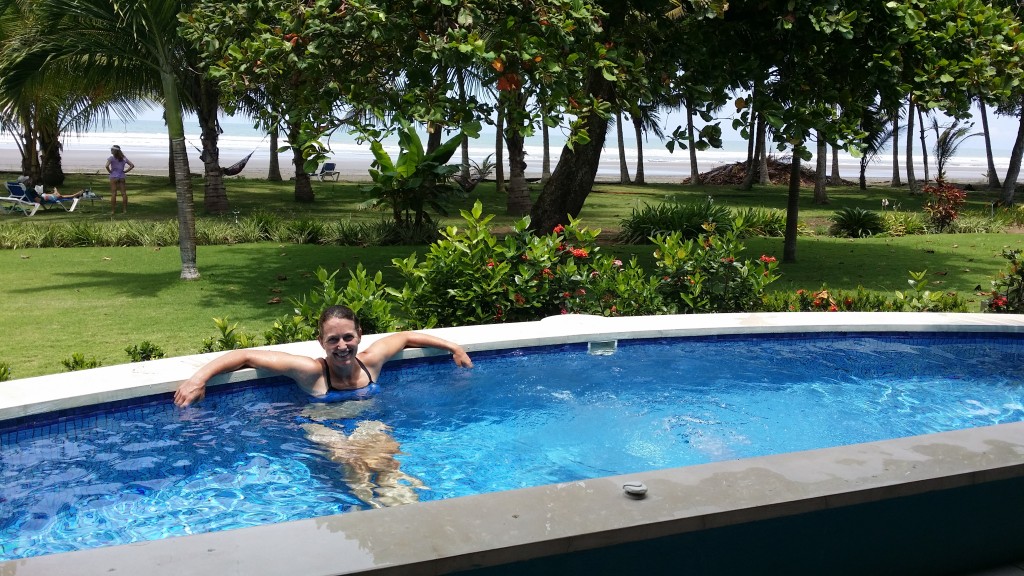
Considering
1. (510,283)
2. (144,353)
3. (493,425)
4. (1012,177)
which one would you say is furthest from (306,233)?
(1012,177)

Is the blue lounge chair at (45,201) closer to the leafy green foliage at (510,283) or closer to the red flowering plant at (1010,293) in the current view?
the leafy green foliage at (510,283)

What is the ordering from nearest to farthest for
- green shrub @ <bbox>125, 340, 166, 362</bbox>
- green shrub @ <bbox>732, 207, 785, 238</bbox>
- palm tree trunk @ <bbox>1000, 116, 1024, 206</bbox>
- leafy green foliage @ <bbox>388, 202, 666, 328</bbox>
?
green shrub @ <bbox>125, 340, 166, 362</bbox> < leafy green foliage @ <bbox>388, 202, 666, 328</bbox> < green shrub @ <bbox>732, 207, 785, 238</bbox> < palm tree trunk @ <bbox>1000, 116, 1024, 206</bbox>

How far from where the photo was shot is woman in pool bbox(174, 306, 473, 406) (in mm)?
6090

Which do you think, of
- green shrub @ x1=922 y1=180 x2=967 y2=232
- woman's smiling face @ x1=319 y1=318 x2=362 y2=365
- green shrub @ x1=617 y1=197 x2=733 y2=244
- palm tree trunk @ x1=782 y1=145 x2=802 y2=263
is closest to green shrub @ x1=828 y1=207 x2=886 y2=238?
green shrub @ x1=922 y1=180 x2=967 y2=232

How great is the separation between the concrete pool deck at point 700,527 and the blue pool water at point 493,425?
2175 mm

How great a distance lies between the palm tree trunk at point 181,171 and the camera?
11359mm

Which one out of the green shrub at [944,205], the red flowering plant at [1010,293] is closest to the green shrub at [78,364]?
the red flowering plant at [1010,293]

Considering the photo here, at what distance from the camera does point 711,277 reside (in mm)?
9320

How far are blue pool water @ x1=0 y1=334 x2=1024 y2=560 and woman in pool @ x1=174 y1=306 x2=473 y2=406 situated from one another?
0.52 feet

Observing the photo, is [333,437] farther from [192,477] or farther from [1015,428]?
[1015,428]

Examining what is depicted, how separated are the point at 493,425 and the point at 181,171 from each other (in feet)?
22.0

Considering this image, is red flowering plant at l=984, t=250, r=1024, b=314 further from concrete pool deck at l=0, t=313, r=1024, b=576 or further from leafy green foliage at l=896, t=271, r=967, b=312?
concrete pool deck at l=0, t=313, r=1024, b=576

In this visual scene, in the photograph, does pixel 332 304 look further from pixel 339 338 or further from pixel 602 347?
pixel 602 347

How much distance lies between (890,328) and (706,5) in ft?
13.3
